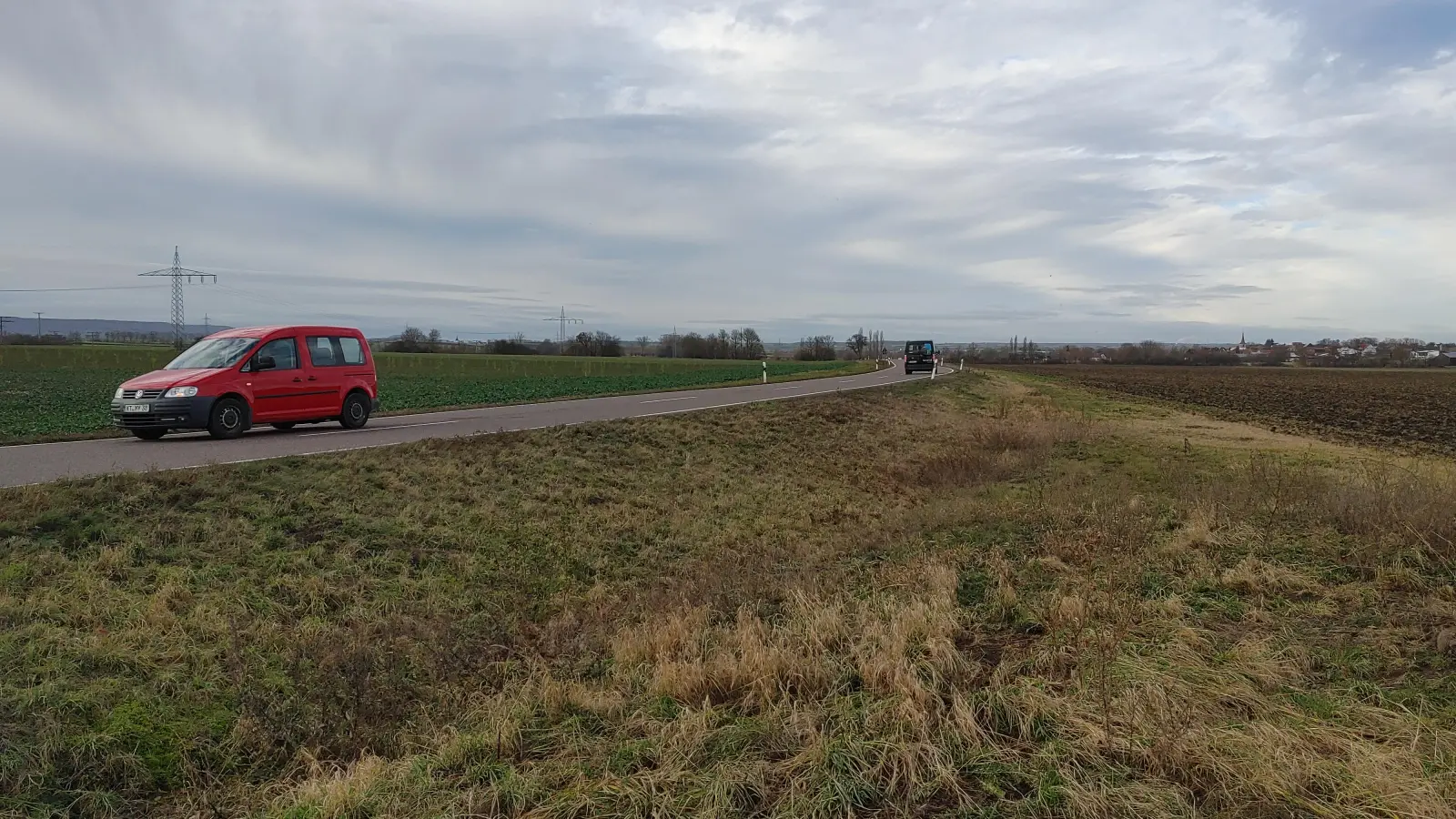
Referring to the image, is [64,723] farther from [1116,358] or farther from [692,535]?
[1116,358]

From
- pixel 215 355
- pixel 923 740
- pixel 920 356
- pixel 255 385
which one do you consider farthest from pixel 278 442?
pixel 920 356

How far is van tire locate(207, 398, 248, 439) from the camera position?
12773 mm

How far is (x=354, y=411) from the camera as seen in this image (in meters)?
15.4

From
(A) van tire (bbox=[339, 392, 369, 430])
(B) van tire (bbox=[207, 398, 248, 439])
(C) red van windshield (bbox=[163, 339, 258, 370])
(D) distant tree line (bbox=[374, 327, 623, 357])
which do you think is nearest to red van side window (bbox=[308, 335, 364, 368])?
(A) van tire (bbox=[339, 392, 369, 430])

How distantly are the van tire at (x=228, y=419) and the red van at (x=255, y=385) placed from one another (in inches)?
0.5

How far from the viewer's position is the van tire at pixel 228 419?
12.8 m

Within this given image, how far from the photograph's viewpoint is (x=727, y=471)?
15.7 m

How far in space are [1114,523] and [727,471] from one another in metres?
8.51

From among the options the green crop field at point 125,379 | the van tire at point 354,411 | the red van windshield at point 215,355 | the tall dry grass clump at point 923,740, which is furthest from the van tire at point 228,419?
the tall dry grass clump at point 923,740

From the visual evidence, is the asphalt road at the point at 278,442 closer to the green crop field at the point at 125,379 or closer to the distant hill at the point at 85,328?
the green crop field at the point at 125,379

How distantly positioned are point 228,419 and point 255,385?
0.70 meters

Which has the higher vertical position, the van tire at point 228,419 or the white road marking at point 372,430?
the van tire at point 228,419

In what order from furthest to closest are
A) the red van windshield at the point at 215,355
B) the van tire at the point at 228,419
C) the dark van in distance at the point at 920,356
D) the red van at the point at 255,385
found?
the dark van in distance at the point at 920,356
the red van windshield at the point at 215,355
the van tire at the point at 228,419
the red van at the point at 255,385

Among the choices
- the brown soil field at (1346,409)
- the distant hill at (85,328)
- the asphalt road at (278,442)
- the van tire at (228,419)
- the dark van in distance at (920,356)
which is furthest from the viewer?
the distant hill at (85,328)
